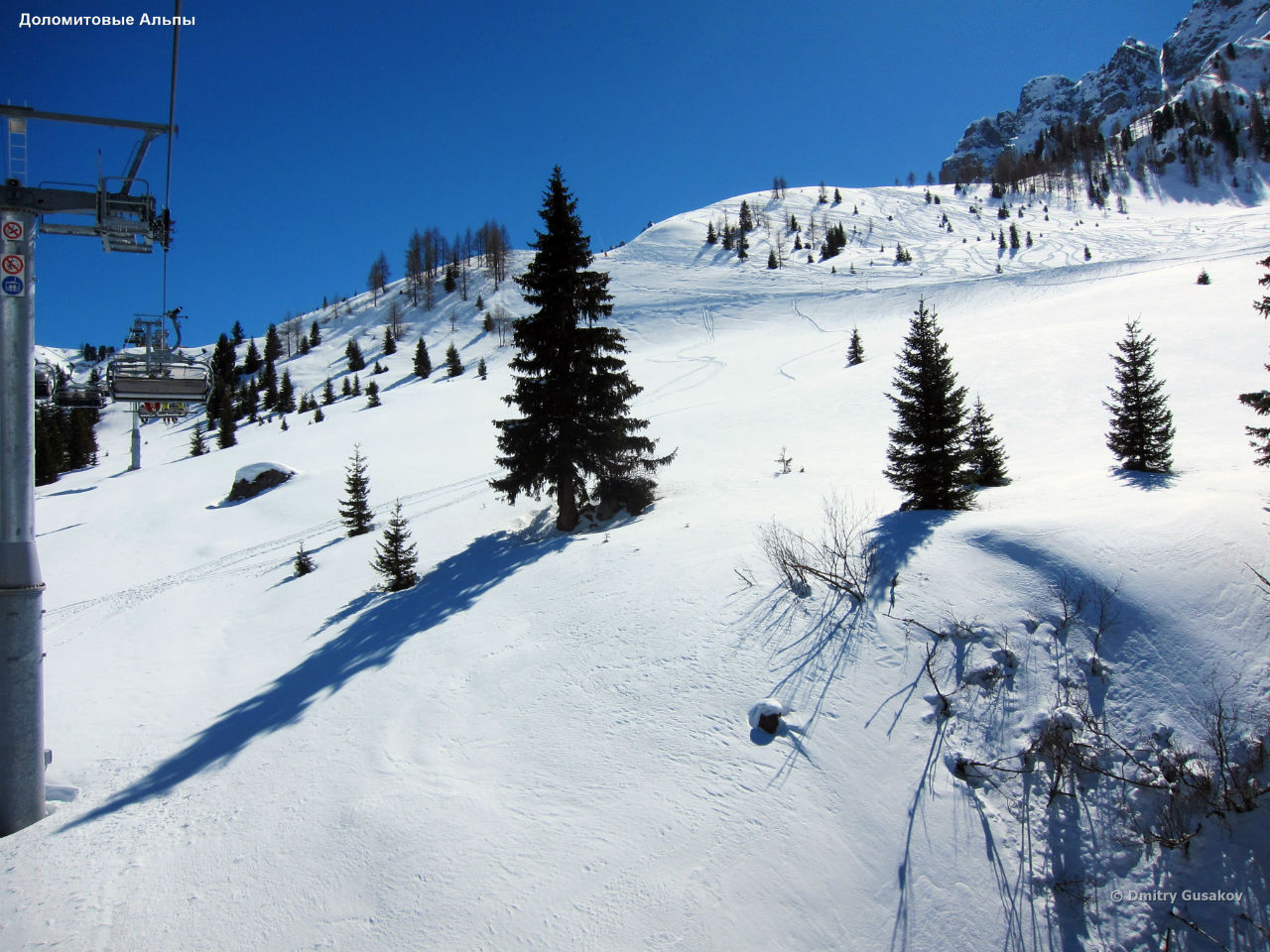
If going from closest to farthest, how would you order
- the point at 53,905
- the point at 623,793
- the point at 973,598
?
the point at 53,905, the point at 623,793, the point at 973,598

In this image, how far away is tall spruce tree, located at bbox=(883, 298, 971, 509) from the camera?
475 inches

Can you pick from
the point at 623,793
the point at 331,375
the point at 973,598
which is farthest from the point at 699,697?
the point at 331,375

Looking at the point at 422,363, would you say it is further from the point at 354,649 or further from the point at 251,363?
the point at 354,649

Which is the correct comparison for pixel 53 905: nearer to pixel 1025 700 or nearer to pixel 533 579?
pixel 533 579

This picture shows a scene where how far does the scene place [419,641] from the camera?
905cm

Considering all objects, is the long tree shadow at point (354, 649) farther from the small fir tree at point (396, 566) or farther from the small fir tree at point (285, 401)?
the small fir tree at point (285, 401)

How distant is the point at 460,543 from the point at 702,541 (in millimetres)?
8560

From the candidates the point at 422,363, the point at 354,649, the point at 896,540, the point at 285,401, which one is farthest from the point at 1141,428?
the point at 285,401

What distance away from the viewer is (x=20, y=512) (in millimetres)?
5613

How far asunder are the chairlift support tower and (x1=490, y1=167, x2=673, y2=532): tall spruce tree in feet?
32.6

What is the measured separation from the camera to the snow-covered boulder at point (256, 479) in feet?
97.5

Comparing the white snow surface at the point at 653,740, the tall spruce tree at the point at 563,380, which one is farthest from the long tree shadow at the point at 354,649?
the tall spruce tree at the point at 563,380

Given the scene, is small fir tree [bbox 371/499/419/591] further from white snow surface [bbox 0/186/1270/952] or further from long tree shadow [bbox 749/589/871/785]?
long tree shadow [bbox 749/589/871/785]

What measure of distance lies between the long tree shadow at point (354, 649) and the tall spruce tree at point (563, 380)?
1907 millimetres
